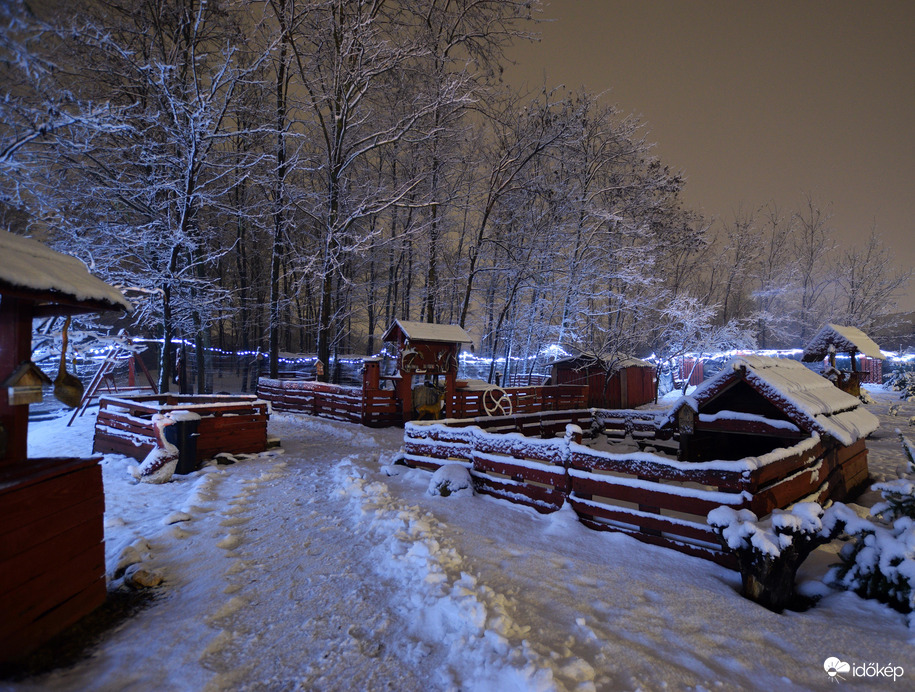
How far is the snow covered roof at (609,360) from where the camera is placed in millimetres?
16489

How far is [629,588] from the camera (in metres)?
3.96

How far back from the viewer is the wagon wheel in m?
15.0

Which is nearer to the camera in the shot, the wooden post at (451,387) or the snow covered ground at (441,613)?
the snow covered ground at (441,613)

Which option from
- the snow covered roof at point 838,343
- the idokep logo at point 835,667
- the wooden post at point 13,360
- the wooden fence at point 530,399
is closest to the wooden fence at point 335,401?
the wooden fence at point 530,399

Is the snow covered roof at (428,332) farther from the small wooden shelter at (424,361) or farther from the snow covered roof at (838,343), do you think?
the snow covered roof at (838,343)

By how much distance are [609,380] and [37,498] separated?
1940cm

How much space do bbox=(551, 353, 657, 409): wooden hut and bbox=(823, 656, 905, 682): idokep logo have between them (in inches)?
604

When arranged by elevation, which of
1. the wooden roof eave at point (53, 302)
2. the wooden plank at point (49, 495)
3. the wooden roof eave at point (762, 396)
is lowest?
the wooden plank at point (49, 495)

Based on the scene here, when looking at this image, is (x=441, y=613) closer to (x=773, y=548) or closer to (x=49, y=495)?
(x=773, y=548)

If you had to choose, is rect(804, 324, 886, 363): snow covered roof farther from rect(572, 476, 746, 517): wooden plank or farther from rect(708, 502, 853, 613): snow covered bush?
rect(708, 502, 853, 613): snow covered bush

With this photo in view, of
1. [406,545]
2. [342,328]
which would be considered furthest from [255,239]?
[406,545]

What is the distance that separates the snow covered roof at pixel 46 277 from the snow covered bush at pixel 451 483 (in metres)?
4.69

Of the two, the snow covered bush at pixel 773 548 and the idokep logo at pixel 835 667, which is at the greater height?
the snow covered bush at pixel 773 548

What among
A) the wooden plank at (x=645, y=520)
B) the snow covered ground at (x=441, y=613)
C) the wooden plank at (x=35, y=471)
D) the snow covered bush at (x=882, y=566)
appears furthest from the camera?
the wooden plank at (x=645, y=520)
